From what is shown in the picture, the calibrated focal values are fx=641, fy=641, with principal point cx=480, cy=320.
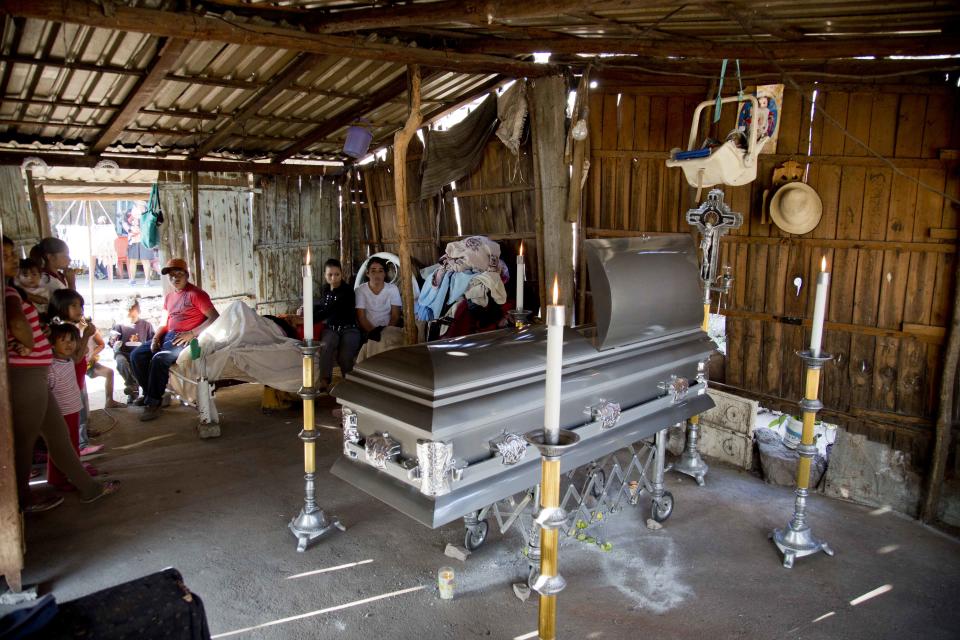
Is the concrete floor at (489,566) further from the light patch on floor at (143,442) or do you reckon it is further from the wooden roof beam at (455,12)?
the wooden roof beam at (455,12)

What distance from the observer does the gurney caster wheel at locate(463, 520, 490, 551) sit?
3.29m

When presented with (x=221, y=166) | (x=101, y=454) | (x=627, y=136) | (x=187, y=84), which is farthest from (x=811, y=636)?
(x=221, y=166)

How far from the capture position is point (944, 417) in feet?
12.3

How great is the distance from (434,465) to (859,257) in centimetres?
329

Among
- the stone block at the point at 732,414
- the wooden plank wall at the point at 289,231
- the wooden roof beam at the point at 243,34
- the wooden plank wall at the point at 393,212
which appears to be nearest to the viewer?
the wooden roof beam at the point at 243,34

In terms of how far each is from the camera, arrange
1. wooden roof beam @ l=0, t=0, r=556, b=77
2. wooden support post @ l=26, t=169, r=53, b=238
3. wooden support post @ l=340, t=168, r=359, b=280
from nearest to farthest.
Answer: wooden roof beam @ l=0, t=0, r=556, b=77 < wooden support post @ l=26, t=169, r=53, b=238 < wooden support post @ l=340, t=168, r=359, b=280

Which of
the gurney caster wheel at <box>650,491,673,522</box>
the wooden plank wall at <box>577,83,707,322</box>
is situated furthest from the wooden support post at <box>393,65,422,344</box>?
the gurney caster wheel at <box>650,491,673,522</box>

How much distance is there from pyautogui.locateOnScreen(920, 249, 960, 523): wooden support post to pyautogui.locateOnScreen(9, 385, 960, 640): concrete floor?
0.58ft

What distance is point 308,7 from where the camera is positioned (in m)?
4.12

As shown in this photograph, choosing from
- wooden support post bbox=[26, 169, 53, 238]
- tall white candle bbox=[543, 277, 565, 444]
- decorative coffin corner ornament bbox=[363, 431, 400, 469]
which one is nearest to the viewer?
tall white candle bbox=[543, 277, 565, 444]

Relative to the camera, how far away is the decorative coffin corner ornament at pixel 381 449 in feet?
7.97

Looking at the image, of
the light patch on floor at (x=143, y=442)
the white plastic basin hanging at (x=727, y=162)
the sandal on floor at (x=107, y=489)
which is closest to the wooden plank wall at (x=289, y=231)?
the light patch on floor at (x=143, y=442)

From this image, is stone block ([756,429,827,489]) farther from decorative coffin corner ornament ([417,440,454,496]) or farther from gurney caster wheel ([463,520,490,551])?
decorative coffin corner ornament ([417,440,454,496])

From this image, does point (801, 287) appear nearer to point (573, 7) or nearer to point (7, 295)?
point (573, 7)
